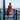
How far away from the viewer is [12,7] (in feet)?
4.92

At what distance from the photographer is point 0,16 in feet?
5.04

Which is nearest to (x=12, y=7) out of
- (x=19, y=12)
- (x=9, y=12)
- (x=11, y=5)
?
(x=11, y=5)

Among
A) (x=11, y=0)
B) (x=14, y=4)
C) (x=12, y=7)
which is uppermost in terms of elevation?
(x=11, y=0)

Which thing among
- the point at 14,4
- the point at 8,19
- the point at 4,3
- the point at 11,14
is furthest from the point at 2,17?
the point at 14,4

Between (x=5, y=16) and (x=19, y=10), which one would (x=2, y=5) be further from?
(x=19, y=10)

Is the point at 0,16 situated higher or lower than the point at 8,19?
higher

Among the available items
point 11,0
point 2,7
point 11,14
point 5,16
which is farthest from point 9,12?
point 11,0

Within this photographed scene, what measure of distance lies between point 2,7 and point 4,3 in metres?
0.16

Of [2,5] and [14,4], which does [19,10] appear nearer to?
[14,4]

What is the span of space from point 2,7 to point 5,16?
345 millimetres

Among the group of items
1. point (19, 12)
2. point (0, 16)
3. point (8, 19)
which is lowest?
point (8, 19)

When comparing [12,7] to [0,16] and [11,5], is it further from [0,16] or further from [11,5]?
[0,16]

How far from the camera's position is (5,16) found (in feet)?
4.98

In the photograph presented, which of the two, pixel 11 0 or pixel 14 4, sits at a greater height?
pixel 11 0
